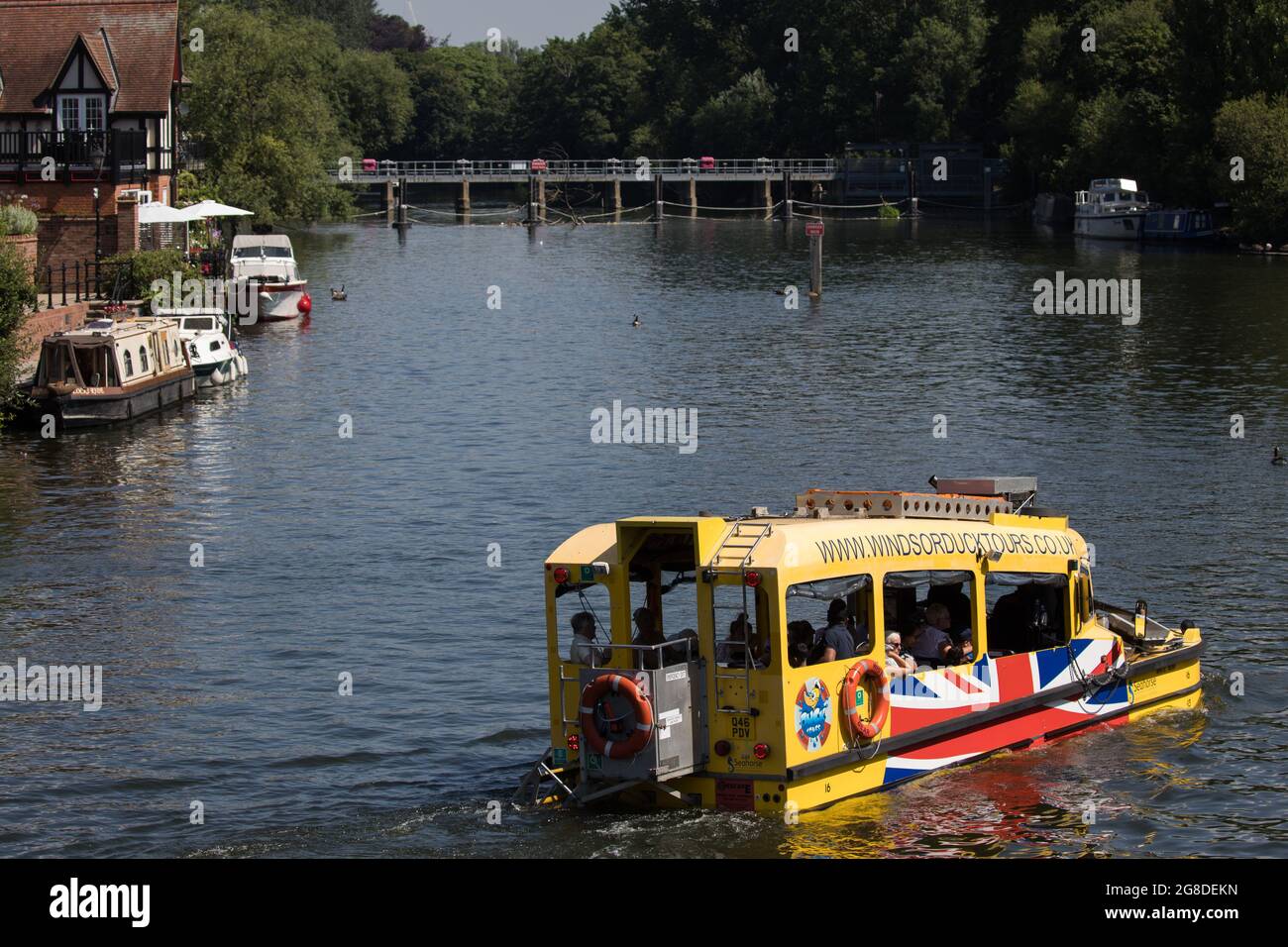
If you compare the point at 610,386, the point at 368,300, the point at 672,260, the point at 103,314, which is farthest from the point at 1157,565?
the point at 672,260

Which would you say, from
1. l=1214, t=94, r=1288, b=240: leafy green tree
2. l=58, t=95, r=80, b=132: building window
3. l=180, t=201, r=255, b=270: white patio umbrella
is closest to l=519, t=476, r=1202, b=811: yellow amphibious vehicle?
l=180, t=201, r=255, b=270: white patio umbrella

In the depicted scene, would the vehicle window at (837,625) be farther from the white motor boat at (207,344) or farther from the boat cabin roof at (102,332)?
the white motor boat at (207,344)

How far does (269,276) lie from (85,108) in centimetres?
1052

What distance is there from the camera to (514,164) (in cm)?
15212

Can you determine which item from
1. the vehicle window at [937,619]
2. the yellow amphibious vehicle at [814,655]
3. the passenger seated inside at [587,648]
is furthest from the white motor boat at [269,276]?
the passenger seated inside at [587,648]

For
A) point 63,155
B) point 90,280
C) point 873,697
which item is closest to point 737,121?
point 63,155

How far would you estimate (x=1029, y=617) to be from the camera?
76.9ft

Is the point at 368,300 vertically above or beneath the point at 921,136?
beneath

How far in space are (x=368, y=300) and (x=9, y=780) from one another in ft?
208

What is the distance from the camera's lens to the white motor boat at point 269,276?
74000 mm

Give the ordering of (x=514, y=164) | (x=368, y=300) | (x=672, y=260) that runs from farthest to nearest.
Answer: (x=514, y=164) → (x=672, y=260) → (x=368, y=300)

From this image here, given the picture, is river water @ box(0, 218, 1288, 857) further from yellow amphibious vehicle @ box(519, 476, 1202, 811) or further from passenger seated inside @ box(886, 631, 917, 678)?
passenger seated inside @ box(886, 631, 917, 678)

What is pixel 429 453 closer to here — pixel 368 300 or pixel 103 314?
pixel 103 314

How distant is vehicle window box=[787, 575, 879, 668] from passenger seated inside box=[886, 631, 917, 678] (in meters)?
0.49
